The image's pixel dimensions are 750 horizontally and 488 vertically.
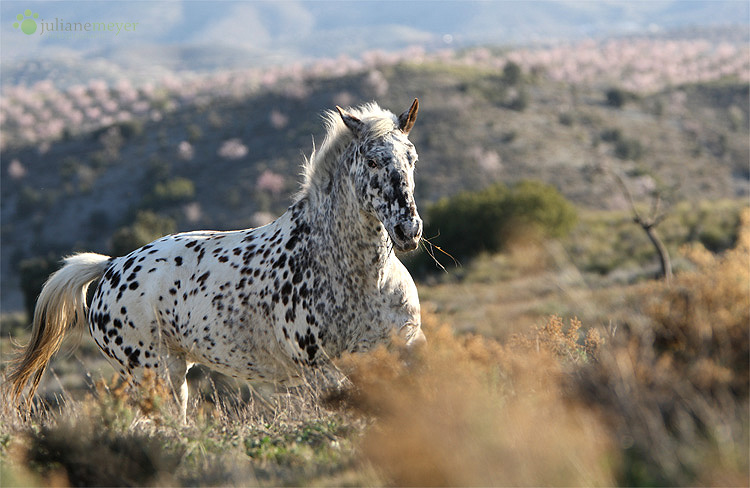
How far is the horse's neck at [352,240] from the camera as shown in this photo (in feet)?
15.9

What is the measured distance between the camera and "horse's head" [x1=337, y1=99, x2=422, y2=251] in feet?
14.3

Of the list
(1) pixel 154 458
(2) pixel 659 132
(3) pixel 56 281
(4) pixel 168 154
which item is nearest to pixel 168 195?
(4) pixel 168 154

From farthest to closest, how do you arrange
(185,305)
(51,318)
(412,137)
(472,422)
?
(412,137)
(51,318)
(185,305)
(472,422)

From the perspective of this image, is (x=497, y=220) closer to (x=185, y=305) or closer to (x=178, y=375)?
(x=178, y=375)

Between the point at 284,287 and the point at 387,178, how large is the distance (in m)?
1.22

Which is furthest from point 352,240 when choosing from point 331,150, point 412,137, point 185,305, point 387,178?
point 412,137

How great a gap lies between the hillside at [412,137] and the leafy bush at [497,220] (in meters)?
12.3

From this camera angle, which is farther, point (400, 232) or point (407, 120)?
point (407, 120)

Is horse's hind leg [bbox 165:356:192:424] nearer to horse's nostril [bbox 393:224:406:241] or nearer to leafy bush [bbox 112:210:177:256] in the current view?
horse's nostril [bbox 393:224:406:241]

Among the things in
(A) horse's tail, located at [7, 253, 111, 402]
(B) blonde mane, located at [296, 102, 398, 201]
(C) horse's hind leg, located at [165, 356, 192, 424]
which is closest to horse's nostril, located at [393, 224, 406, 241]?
(B) blonde mane, located at [296, 102, 398, 201]

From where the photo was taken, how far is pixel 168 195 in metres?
50.3

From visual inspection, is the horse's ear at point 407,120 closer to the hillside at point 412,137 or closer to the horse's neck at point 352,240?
the horse's neck at point 352,240

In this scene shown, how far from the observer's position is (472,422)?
2.86 metres

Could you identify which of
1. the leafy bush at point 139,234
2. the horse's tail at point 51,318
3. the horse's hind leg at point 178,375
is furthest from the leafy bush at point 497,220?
the horse's hind leg at point 178,375
